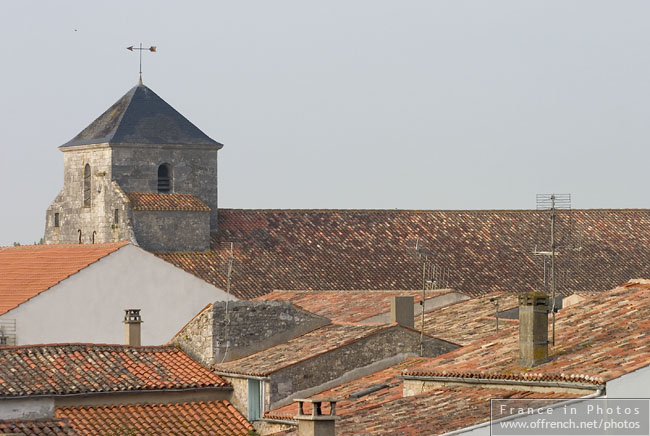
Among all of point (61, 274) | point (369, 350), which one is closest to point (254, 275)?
point (61, 274)

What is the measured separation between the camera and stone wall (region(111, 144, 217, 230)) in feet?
179

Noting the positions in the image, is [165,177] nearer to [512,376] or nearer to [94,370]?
[94,370]

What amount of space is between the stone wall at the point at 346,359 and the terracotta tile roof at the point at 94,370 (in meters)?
1.71

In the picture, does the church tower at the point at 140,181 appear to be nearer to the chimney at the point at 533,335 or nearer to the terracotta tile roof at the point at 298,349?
the terracotta tile roof at the point at 298,349

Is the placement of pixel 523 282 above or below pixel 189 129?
below

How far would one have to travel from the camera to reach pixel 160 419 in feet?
90.4

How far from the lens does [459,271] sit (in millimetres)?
54188

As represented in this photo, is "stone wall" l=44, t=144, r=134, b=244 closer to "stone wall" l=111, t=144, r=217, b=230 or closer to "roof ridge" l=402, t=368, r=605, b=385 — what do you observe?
"stone wall" l=111, t=144, r=217, b=230

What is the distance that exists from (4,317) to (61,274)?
89.9 inches

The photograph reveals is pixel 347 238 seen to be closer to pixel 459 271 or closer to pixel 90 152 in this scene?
pixel 459 271

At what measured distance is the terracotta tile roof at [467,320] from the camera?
31.8 meters

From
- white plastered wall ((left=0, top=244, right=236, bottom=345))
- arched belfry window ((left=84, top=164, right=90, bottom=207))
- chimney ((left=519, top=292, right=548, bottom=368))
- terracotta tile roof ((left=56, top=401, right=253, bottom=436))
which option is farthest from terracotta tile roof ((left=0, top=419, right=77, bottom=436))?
arched belfry window ((left=84, top=164, right=90, bottom=207))

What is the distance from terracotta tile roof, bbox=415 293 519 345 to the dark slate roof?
19.7m

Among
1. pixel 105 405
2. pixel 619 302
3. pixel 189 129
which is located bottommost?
pixel 105 405
